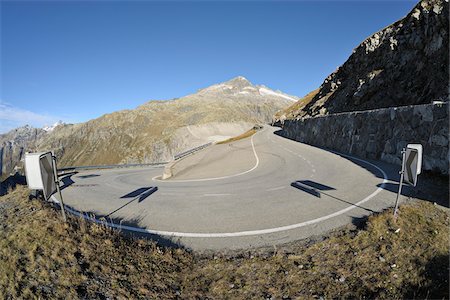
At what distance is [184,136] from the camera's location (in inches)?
4742

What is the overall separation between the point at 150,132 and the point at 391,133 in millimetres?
140842

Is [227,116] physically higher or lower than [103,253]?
higher

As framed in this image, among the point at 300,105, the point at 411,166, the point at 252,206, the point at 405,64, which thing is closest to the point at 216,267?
the point at 252,206

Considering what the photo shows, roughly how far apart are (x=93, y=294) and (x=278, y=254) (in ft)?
12.3

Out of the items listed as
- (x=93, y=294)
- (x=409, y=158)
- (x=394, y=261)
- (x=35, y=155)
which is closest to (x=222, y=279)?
(x=93, y=294)

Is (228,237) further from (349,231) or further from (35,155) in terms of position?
(35,155)

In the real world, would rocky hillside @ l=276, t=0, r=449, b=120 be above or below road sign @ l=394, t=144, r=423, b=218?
above

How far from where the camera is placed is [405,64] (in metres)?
29.5

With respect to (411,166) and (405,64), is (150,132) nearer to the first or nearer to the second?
(405,64)

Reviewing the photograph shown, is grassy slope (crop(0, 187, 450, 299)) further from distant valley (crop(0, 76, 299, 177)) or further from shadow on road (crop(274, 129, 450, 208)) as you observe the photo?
distant valley (crop(0, 76, 299, 177))

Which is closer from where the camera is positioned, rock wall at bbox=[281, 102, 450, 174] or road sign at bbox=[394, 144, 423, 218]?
road sign at bbox=[394, 144, 423, 218]

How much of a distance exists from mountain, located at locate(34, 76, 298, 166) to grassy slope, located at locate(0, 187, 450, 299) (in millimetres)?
96605

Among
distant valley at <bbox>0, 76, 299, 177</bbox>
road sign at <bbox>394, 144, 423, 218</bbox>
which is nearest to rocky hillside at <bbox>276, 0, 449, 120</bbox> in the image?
road sign at <bbox>394, 144, 423, 218</bbox>

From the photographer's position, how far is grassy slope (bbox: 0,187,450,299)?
426cm
